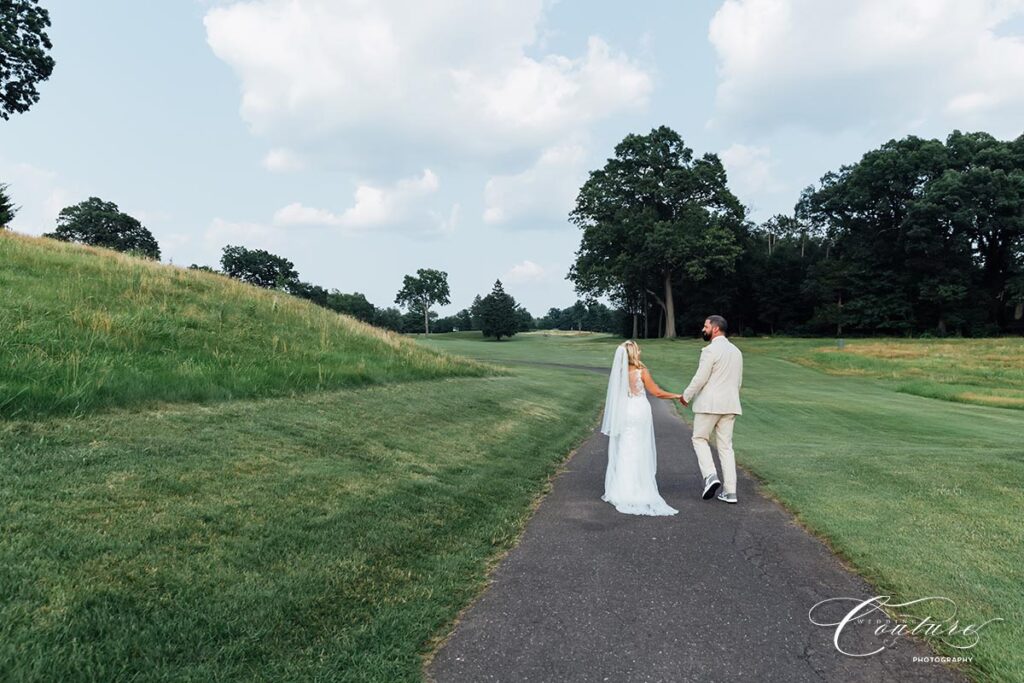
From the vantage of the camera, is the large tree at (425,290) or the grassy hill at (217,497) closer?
the grassy hill at (217,497)

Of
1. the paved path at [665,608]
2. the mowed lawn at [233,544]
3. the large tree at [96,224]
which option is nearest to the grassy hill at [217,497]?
the mowed lawn at [233,544]

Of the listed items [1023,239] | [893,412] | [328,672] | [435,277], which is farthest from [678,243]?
[435,277]

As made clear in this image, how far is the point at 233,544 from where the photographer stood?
183 inches

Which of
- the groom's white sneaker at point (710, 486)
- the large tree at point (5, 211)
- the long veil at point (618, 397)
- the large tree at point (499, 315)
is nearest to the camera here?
the groom's white sneaker at point (710, 486)

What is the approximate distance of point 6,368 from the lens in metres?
7.41

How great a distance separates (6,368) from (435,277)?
11023 cm

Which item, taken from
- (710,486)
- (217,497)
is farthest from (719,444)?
(217,497)

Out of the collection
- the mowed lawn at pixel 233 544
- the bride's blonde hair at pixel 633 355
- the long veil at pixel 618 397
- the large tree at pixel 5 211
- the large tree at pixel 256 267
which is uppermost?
the large tree at pixel 256 267

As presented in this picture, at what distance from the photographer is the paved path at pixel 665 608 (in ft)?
11.7

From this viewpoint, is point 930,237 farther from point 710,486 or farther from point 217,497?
point 217,497

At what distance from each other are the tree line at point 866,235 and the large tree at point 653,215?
0.15 meters

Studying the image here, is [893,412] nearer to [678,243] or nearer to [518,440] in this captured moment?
[518,440]

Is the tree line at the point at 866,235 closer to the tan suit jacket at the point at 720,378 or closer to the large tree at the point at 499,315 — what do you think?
the large tree at the point at 499,315

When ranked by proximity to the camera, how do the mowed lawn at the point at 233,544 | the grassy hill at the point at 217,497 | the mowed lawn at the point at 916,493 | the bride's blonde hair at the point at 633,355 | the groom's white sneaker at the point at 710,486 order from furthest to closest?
1. the bride's blonde hair at the point at 633,355
2. the groom's white sneaker at the point at 710,486
3. the mowed lawn at the point at 916,493
4. the grassy hill at the point at 217,497
5. the mowed lawn at the point at 233,544
